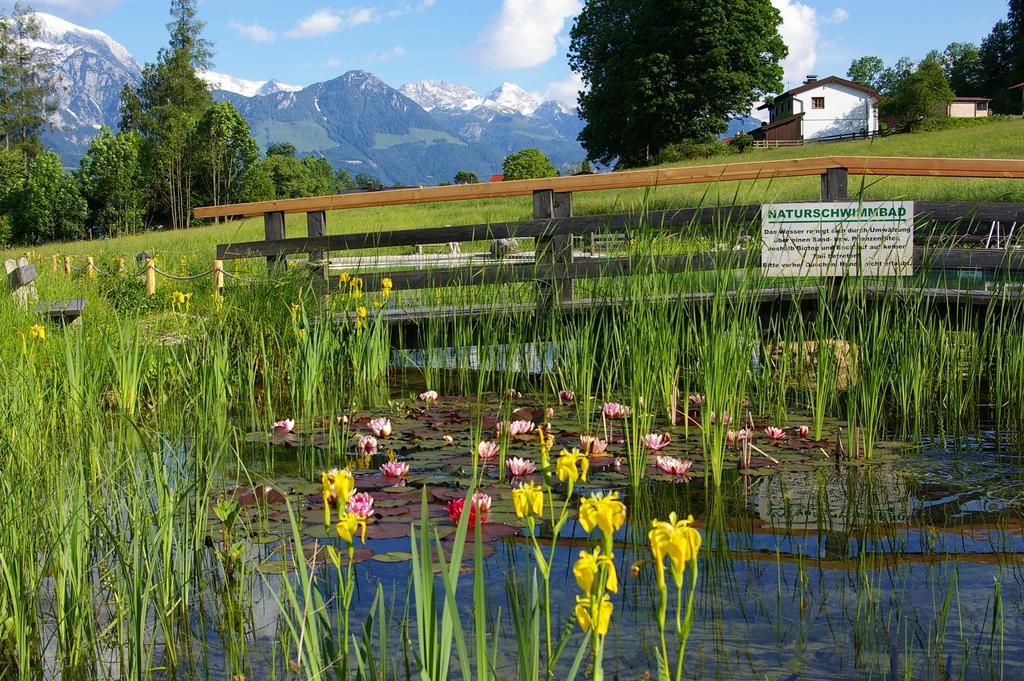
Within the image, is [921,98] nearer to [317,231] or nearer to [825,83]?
[825,83]

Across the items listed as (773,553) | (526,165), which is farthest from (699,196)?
(526,165)

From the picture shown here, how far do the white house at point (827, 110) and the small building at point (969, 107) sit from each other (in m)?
5.01

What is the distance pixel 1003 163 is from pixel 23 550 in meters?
5.62

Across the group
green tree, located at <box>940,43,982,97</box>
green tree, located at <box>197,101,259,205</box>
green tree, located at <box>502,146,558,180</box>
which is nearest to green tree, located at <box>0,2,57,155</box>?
green tree, located at <box>197,101,259,205</box>

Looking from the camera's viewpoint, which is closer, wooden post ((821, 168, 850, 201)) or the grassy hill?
wooden post ((821, 168, 850, 201))

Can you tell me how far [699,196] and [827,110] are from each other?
169 ft

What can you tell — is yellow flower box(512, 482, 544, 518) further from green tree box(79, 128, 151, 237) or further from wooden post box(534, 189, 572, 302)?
green tree box(79, 128, 151, 237)

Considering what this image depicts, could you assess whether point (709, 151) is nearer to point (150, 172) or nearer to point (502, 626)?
point (150, 172)

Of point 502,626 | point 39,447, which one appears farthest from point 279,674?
point 39,447

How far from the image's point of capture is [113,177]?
159ft

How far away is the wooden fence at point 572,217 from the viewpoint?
534cm

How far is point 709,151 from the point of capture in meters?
40.5

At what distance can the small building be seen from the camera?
60.0 meters

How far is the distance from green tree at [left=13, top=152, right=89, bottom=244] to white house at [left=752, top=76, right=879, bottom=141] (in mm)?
44777
